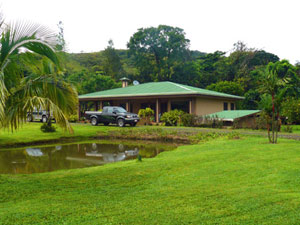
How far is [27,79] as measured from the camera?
7094 mm

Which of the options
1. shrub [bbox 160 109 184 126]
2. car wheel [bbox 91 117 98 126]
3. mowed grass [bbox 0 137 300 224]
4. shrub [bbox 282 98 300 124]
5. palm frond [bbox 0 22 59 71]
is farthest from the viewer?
car wheel [bbox 91 117 98 126]

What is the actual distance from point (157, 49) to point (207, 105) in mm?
28671

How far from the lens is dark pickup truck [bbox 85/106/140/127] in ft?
74.2

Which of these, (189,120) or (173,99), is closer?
(189,120)

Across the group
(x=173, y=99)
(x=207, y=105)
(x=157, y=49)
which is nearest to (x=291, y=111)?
(x=207, y=105)

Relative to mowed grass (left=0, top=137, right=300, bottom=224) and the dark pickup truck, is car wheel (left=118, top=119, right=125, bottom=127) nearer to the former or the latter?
the dark pickup truck

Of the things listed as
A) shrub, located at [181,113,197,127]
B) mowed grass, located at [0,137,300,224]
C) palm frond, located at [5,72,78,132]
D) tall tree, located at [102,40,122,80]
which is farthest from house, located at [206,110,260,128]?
tall tree, located at [102,40,122,80]

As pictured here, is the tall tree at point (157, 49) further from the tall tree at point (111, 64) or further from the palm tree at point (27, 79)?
the palm tree at point (27, 79)

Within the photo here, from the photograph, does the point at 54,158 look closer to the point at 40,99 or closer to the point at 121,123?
the point at 40,99

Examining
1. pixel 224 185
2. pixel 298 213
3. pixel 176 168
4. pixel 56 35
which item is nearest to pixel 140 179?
pixel 176 168

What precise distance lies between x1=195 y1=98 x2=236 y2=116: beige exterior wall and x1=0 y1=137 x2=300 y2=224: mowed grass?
721 inches

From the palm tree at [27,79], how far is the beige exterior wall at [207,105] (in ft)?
64.6

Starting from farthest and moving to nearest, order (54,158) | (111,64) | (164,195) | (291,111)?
(111,64), (291,111), (54,158), (164,195)

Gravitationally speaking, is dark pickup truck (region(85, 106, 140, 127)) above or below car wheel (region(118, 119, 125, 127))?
above
